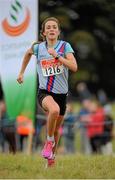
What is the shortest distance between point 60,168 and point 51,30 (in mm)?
1952

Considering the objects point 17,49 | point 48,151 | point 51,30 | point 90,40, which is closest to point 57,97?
point 48,151

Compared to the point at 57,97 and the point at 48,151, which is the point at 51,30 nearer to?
the point at 57,97

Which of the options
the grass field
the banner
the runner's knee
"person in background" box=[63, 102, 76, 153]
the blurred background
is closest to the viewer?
the grass field

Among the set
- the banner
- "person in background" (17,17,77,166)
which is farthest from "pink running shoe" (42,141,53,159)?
the banner

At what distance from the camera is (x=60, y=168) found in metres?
10.1

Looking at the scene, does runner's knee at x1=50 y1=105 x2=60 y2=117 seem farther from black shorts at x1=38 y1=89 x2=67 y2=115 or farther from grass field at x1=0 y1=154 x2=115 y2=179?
grass field at x1=0 y1=154 x2=115 y2=179

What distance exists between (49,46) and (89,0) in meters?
27.4

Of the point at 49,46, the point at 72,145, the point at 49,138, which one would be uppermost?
the point at 49,46

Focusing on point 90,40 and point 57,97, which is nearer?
point 57,97

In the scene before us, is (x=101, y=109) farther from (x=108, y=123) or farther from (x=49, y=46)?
(x=49, y=46)

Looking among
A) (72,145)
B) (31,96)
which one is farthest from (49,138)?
(72,145)

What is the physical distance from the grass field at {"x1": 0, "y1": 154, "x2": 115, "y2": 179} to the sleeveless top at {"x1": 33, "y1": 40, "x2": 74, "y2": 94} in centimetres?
114

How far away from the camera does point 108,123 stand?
63.8 ft

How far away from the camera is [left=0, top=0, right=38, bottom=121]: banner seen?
15.1 metres
